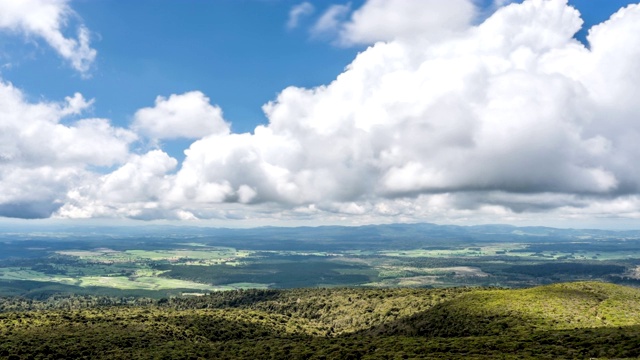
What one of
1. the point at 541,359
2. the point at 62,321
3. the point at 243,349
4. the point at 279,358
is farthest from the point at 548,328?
the point at 62,321

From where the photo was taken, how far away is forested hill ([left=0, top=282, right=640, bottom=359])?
86.1 m

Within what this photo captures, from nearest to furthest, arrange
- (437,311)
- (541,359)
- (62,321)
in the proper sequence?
1. (541,359)
2. (62,321)
3. (437,311)

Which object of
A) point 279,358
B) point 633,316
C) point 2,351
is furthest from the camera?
point 633,316

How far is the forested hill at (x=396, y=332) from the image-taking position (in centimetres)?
8612

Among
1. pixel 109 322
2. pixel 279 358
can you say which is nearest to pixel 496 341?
pixel 279 358

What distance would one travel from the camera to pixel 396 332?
14988cm

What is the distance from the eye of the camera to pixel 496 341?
9225 centimetres

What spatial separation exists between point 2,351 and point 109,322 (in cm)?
4597

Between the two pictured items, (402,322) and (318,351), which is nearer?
(318,351)

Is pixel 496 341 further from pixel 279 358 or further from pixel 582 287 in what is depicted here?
pixel 582 287

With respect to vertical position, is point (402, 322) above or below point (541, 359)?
below

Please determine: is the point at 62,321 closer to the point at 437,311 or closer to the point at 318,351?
the point at 318,351

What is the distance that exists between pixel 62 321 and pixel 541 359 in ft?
487

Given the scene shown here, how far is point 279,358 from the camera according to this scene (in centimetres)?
9831
